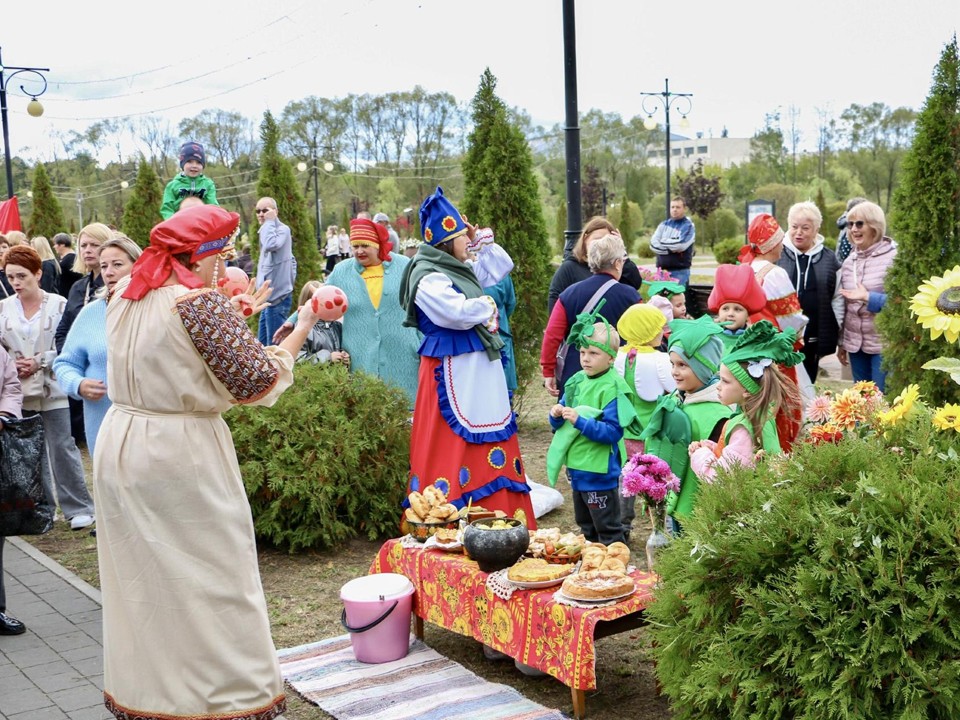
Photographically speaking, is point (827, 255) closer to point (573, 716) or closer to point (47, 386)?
point (573, 716)

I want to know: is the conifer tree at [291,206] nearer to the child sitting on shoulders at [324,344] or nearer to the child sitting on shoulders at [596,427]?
the child sitting on shoulders at [324,344]

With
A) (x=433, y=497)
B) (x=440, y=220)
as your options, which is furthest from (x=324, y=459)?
(x=440, y=220)

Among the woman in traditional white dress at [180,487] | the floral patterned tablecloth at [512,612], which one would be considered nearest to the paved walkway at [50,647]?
the woman in traditional white dress at [180,487]

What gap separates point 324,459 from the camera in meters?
6.87

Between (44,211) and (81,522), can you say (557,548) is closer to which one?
(81,522)

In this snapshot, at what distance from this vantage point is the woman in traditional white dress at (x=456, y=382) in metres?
6.29

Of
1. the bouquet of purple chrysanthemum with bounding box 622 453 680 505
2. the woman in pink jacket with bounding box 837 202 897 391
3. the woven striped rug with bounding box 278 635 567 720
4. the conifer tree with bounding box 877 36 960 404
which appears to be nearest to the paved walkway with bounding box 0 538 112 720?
the woven striped rug with bounding box 278 635 567 720

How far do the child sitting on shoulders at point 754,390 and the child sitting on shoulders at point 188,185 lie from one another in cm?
535

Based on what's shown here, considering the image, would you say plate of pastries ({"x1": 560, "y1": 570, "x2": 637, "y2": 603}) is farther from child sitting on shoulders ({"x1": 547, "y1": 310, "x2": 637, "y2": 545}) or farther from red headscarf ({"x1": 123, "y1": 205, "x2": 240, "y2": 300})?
red headscarf ({"x1": 123, "y1": 205, "x2": 240, "y2": 300})

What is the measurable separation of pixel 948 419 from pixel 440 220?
352 cm

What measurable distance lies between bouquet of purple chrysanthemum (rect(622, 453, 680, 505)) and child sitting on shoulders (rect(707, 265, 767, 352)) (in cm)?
153

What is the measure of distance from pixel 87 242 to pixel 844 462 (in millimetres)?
5448

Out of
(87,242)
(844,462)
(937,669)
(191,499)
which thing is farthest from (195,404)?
(87,242)

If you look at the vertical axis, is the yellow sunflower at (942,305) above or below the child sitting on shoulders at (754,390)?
above
